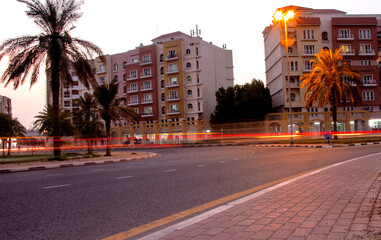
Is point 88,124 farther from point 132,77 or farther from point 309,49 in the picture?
point 132,77

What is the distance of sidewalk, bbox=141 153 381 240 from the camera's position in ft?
13.2

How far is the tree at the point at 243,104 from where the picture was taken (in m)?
62.9

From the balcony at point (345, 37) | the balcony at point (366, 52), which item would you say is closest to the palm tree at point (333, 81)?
the balcony at point (345, 37)

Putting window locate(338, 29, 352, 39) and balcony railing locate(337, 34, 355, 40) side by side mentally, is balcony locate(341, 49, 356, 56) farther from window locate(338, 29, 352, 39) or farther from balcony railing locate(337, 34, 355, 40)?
window locate(338, 29, 352, 39)

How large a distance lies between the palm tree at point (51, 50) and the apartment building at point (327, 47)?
44.0 meters

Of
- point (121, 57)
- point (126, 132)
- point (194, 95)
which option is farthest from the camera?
point (121, 57)

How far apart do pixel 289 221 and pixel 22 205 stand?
5.02m

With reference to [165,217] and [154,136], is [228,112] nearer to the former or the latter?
[154,136]

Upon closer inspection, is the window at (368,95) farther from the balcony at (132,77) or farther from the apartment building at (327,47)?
the balcony at (132,77)

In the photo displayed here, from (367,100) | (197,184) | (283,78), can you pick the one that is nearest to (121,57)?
(283,78)

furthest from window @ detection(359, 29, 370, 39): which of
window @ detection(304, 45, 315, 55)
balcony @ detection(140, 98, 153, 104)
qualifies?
balcony @ detection(140, 98, 153, 104)

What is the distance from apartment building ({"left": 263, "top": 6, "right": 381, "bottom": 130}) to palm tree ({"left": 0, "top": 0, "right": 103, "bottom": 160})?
44045 mm

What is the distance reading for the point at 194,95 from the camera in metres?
73.1

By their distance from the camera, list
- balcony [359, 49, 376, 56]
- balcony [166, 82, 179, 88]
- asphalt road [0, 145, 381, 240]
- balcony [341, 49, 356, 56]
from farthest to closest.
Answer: balcony [166, 82, 179, 88], balcony [359, 49, 376, 56], balcony [341, 49, 356, 56], asphalt road [0, 145, 381, 240]
